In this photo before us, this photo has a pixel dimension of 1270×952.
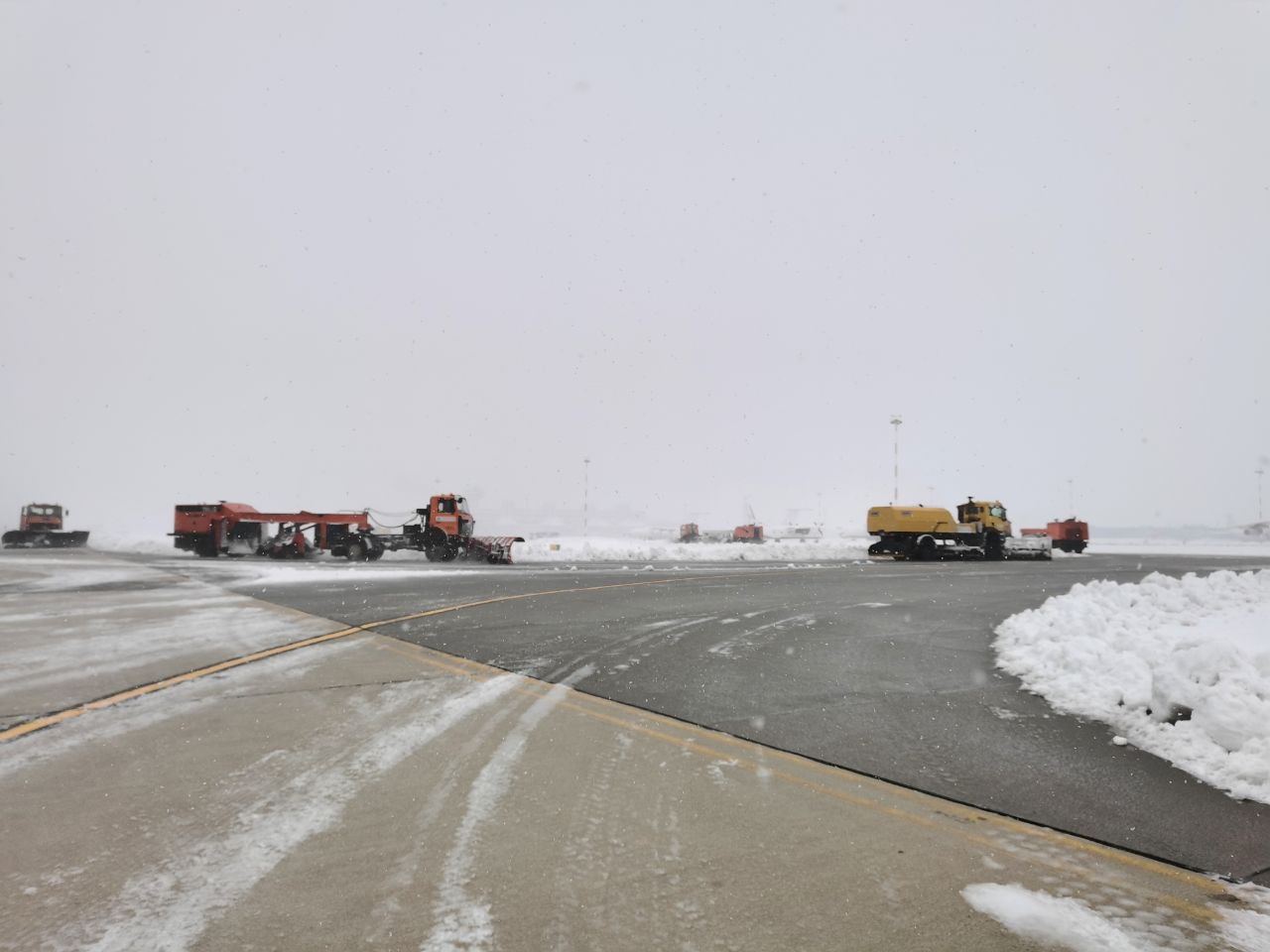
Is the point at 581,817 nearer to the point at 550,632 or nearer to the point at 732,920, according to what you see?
the point at 732,920

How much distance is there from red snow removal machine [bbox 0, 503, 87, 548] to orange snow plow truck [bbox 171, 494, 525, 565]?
15680 mm

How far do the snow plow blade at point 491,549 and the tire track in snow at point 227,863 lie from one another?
24.8 meters

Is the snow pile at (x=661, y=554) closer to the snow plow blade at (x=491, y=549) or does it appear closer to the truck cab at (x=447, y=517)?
the snow plow blade at (x=491, y=549)

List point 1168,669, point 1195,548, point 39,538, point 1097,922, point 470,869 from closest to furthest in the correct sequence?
point 1097,922 < point 470,869 < point 1168,669 < point 39,538 < point 1195,548

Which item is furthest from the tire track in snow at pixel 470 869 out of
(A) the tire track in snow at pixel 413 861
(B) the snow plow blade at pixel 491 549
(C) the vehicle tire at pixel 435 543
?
(C) the vehicle tire at pixel 435 543

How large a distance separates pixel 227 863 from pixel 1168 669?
672 cm

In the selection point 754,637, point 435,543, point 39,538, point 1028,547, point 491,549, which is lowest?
point 754,637

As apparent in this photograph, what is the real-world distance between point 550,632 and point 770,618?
149 inches

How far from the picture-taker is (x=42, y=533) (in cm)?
4256

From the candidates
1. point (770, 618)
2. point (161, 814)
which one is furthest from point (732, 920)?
point (770, 618)

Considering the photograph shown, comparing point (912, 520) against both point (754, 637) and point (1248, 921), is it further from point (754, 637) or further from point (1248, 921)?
point (1248, 921)

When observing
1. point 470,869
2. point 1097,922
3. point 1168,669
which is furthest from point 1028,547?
point 470,869

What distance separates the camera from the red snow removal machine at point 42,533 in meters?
42.2

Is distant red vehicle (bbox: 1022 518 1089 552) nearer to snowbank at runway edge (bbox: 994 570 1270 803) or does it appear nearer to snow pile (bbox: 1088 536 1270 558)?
snow pile (bbox: 1088 536 1270 558)
